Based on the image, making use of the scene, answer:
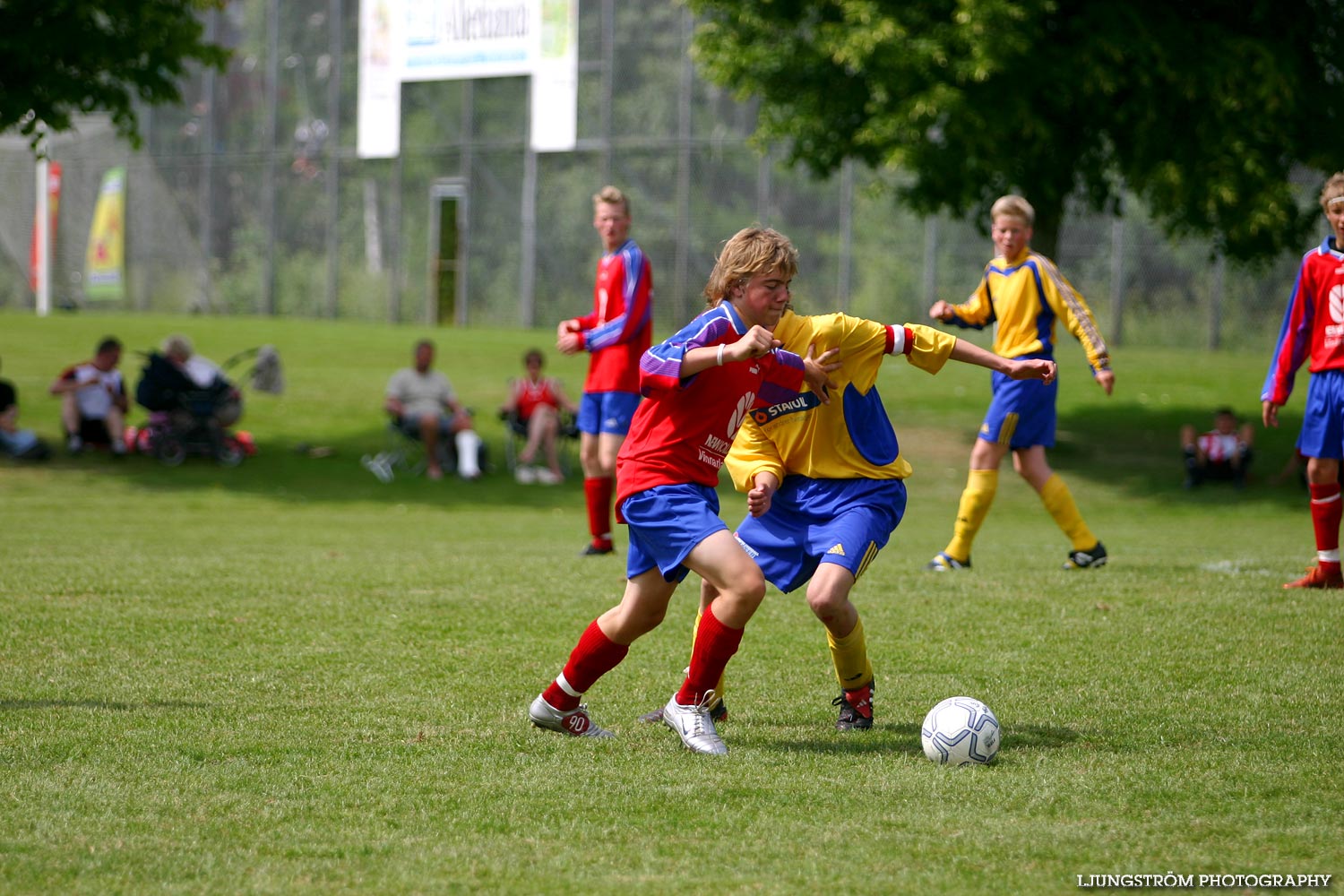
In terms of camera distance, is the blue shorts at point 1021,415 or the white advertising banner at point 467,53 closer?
the blue shorts at point 1021,415

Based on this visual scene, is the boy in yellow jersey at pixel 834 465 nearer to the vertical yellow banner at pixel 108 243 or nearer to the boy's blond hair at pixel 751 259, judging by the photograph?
the boy's blond hair at pixel 751 259

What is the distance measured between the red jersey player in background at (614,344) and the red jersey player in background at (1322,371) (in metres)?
4.09

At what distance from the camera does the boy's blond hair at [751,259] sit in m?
5.03

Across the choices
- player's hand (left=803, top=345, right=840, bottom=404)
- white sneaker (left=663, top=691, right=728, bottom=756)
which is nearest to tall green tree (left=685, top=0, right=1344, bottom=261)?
player's hand (left=803, top=345, right=840, bottom=404)

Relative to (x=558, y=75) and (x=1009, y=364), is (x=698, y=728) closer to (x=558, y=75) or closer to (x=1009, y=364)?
(x=1009, y=364)

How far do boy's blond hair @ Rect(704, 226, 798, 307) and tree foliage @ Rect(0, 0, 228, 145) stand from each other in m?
12.8

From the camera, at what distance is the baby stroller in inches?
680

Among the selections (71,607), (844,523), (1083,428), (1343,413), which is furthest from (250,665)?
(1083,428)

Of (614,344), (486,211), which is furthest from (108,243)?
(614,344)

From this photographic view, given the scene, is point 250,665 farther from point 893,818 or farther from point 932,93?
point 932,93

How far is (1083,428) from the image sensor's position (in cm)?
2116

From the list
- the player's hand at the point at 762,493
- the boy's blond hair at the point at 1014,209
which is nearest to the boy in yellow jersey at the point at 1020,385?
the boy's blond hair at the point at 1014,209

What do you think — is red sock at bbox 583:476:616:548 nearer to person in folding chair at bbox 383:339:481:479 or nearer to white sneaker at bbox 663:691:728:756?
white sneaker at bbox 663:691:728:756

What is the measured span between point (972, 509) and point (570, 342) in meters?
2.77
